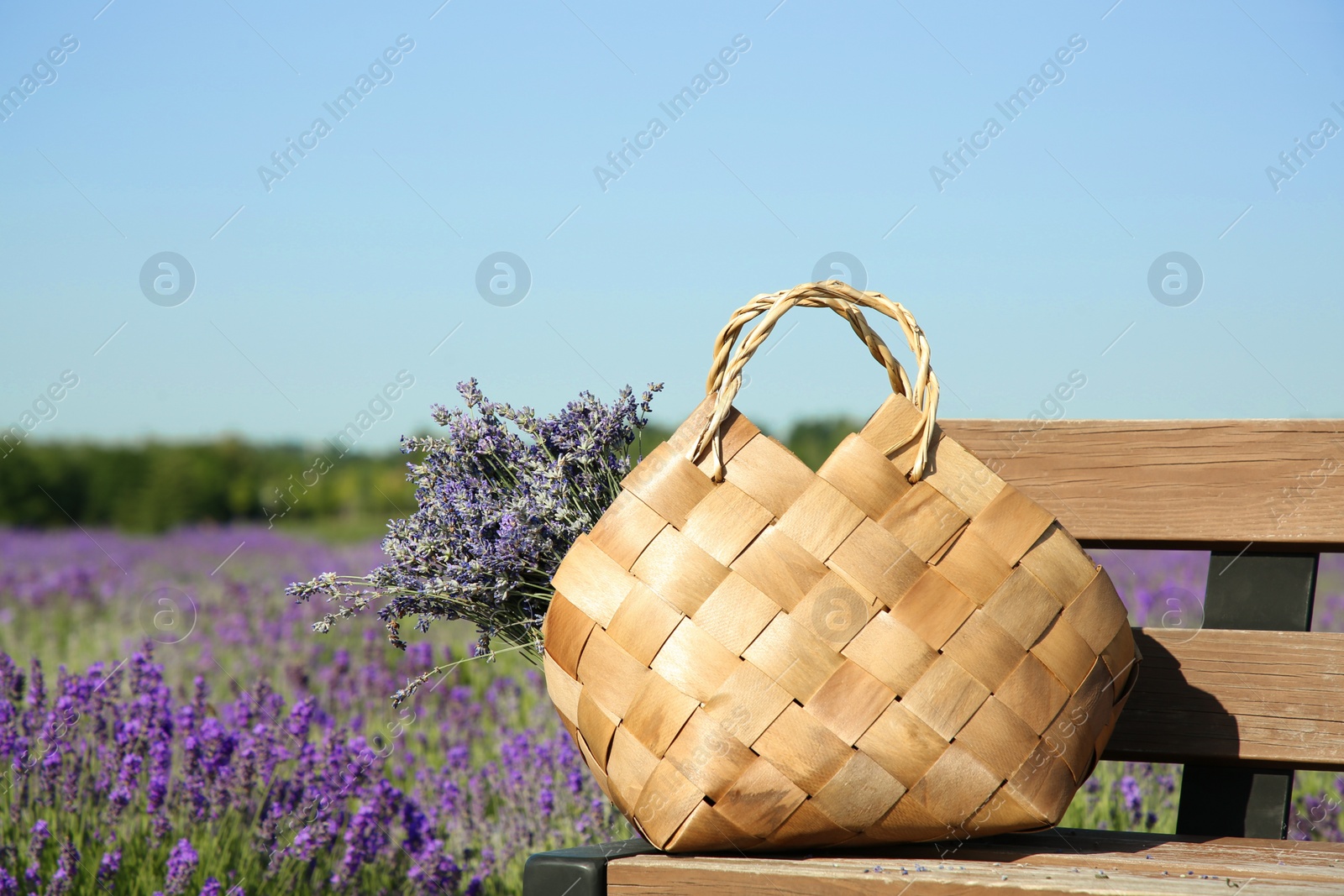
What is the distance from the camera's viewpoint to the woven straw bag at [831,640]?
121 cm

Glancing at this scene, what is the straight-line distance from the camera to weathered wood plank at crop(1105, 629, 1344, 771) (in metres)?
1.72

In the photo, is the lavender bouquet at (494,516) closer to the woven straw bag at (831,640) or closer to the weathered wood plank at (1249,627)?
the woven straw bag at (831,640)

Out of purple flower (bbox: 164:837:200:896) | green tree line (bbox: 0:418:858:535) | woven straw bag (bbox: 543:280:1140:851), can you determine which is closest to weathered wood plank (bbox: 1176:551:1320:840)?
woven straw bag (bbox: 543:280:1140:851)

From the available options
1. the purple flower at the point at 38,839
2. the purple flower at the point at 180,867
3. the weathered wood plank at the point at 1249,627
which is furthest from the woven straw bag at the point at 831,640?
the purple flower at the point at 38,839

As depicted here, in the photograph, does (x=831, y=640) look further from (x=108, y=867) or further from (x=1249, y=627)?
(x=108, y=867)

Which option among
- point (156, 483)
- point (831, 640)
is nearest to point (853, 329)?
point (831, 640)

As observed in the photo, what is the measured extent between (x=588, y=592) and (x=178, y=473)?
10940 mm

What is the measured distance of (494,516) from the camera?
1551 mm

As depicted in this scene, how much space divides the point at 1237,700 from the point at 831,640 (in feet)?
3.26

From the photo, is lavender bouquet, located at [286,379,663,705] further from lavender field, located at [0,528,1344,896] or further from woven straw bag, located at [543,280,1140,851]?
lavender field, located at [0,528,1344,896]

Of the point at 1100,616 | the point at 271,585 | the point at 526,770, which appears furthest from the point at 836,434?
the point at 1100,616

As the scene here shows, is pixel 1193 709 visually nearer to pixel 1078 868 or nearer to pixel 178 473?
pixel 1078 868

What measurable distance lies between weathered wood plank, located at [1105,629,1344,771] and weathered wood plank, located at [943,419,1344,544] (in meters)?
0.18

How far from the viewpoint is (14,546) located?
333 inches
